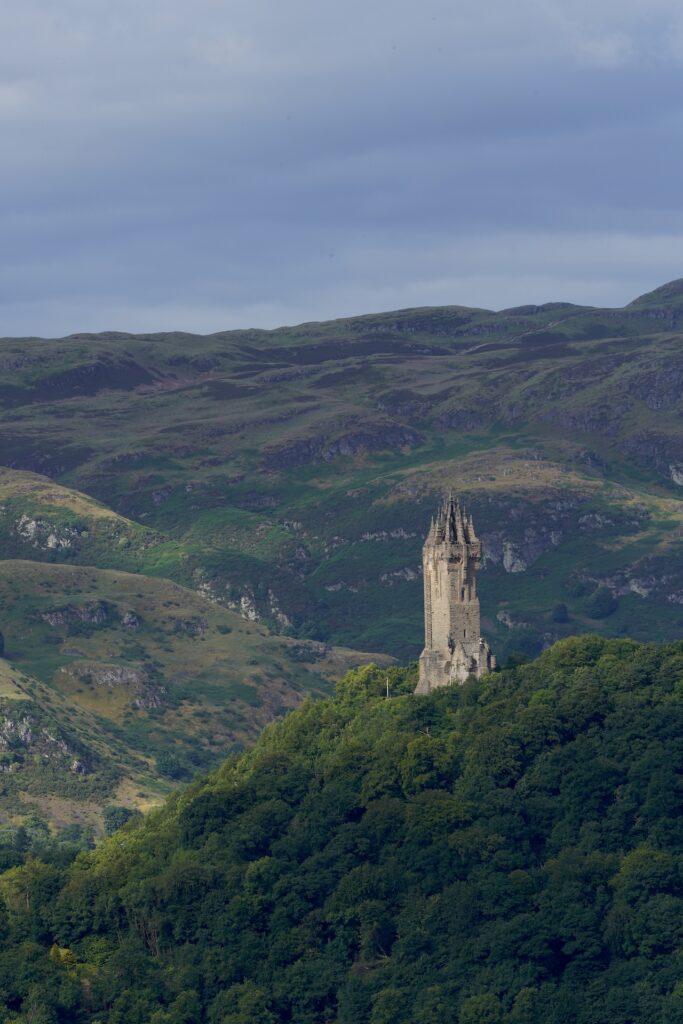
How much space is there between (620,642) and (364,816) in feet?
87.0

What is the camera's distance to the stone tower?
180875 mm

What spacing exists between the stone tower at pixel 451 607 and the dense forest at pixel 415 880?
2.48 metres

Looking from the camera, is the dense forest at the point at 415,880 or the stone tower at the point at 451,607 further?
the stone tower at the point at 451,607

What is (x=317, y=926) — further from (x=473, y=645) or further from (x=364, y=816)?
(x=473, y=645)

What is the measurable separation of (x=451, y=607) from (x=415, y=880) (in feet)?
74.6

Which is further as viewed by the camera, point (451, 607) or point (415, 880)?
point (451, 607)

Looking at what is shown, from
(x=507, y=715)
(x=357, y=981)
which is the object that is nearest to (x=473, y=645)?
(x=507, y=715)

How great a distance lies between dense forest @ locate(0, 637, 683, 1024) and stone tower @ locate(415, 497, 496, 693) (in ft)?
8.13

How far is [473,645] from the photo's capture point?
18275 cm

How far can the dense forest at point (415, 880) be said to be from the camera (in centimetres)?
15550

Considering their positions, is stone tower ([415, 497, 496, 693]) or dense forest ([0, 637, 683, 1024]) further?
stone tower ([415, 497, 496, 693])

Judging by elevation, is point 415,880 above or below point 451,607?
below

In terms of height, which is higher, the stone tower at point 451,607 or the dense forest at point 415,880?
the stone tower at point 451,607

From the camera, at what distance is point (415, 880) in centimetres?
16450
